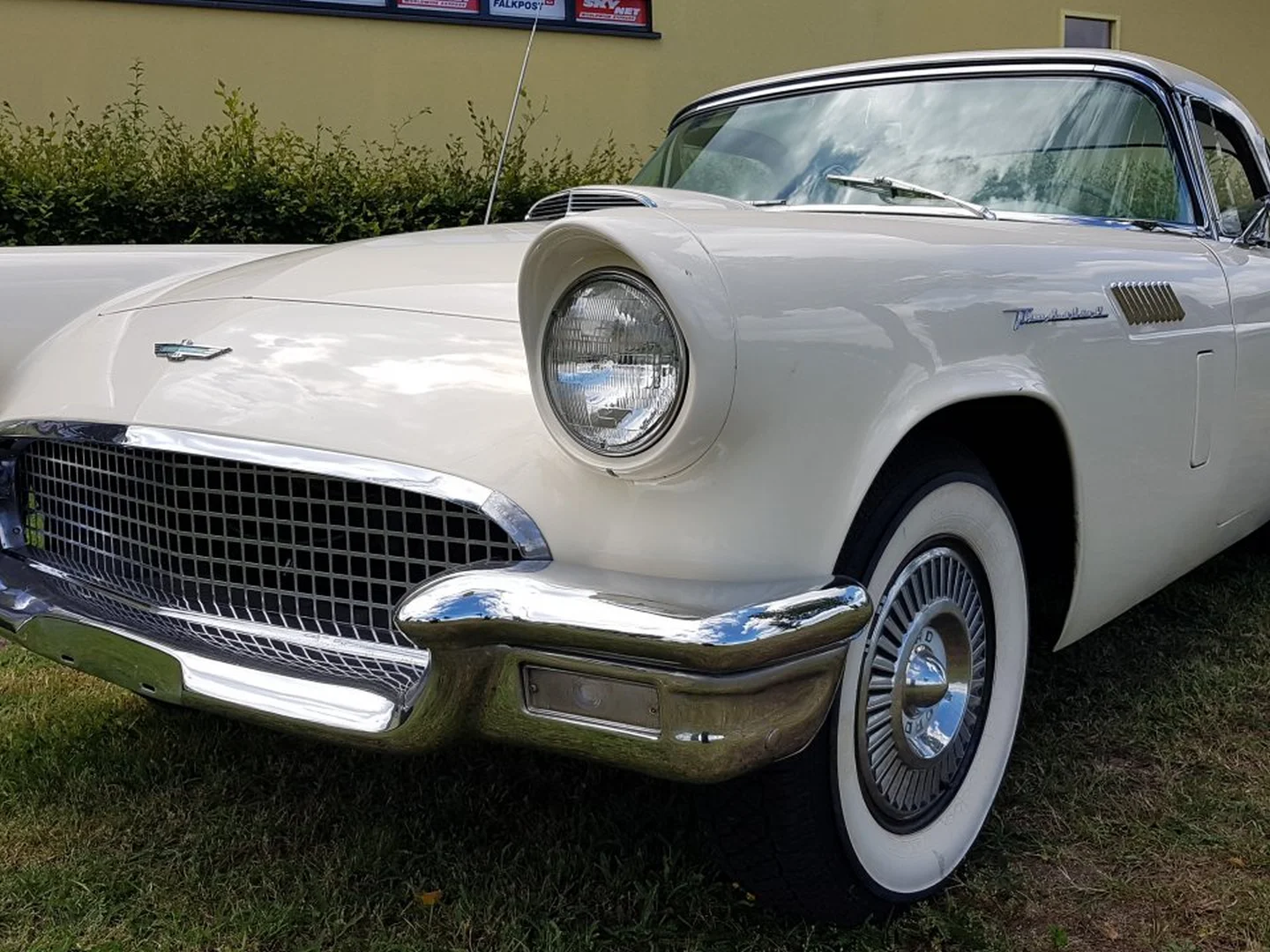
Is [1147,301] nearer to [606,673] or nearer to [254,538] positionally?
[606,673]

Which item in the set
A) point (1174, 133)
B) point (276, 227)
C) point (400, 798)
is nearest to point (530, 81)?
point (276, 227)

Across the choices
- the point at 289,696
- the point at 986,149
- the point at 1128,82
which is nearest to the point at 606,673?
the point at 289,696

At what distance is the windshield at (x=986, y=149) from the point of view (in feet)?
8.23

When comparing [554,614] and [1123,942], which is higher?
[554,614]

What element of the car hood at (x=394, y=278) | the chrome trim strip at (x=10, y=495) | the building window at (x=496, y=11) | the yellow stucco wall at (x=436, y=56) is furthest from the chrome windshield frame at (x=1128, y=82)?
the yellow stucco wall at (x=436, y=56)

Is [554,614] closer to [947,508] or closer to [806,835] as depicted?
[806,835]

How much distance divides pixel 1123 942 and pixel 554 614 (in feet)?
3.46

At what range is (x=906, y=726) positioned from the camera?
5.89ft

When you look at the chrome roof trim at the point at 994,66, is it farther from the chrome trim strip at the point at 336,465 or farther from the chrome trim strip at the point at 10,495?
the chrome trim strip at the point at 10,495

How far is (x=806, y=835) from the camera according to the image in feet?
5.31

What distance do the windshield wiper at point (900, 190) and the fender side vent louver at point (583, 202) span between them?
495 millimetres

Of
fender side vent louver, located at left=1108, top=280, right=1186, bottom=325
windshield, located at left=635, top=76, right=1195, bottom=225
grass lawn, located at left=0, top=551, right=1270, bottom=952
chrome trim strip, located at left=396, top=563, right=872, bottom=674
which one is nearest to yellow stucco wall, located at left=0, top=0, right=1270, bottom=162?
windshield, located at left=635, top=76, right=1195, bottom=225

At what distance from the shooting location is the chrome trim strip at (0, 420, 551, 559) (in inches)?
60.8

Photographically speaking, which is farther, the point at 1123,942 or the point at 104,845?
the point at 104,845
